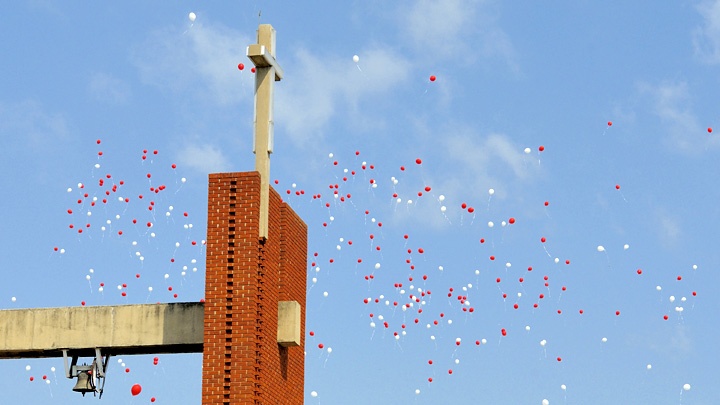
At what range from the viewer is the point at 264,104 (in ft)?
78.4

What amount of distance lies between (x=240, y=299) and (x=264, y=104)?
13.7ft

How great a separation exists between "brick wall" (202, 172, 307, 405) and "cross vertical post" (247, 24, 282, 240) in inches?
10.9

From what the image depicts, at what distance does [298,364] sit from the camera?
2538cm

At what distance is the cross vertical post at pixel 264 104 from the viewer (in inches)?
911

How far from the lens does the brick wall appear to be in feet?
71.9

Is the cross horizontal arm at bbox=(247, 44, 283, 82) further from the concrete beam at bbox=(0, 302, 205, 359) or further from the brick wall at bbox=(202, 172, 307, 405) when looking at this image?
the concrete beam at bbox=(0, 302, 205, 359)

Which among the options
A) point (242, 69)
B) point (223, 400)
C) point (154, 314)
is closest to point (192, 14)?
point (242, 69)

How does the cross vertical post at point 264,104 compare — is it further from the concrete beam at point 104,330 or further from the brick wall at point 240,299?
the concrete beam at point 104,330

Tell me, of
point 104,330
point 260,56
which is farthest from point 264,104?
point 104,330

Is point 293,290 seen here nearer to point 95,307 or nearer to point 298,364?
point 298,364

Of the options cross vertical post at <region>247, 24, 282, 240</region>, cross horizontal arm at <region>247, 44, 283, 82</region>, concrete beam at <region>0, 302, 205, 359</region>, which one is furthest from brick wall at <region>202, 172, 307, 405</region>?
cross horizontal arm at <region>247, 44, 283, 82</region>

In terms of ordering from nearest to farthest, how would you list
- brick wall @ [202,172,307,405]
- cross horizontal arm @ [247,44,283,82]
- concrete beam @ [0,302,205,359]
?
brick wall @ [202,172,307,405], concrete beam @ [0,302,205,359], cross horizontal arm @ [247,44,283,82]

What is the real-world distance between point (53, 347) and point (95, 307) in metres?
1.16

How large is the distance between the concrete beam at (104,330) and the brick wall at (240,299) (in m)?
0.85
